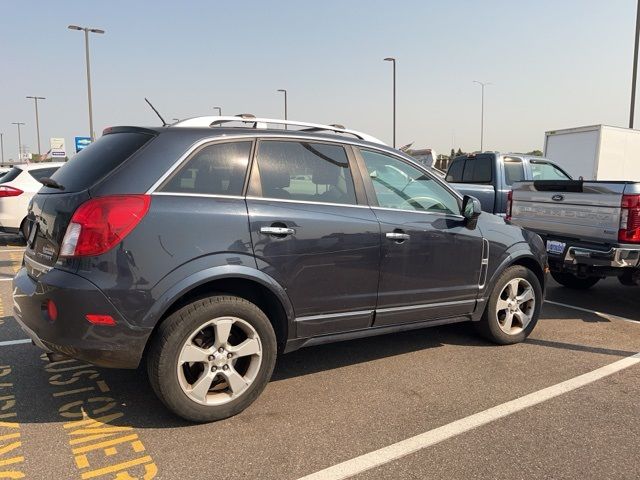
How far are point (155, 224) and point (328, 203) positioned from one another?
1.20 metres

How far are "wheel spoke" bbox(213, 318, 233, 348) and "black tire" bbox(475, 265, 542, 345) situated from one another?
2465 millimetres

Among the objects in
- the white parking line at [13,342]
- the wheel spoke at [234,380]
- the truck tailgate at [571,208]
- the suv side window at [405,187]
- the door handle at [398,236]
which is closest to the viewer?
the wheel spoke at [234,380]

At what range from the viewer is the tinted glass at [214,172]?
9.95 ft

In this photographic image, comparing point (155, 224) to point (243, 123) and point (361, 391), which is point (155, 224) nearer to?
point (243, 123)

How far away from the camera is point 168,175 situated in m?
Answer: 2.99

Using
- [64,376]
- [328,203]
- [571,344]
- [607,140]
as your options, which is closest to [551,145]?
[607,140]

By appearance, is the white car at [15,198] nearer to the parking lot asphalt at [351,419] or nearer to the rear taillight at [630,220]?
the parking lot asphalt at [351,419]

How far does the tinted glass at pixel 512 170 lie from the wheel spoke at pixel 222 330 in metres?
7.65

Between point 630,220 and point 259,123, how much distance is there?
385cm

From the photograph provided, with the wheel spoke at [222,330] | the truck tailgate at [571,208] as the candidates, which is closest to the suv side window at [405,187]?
the wheel spoke at [222,330]

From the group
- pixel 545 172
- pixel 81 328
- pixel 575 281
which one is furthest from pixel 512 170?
pixel 81 328

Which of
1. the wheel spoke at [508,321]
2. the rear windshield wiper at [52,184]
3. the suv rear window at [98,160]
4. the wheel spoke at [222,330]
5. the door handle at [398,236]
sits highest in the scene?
the suv rear window at [98,160]

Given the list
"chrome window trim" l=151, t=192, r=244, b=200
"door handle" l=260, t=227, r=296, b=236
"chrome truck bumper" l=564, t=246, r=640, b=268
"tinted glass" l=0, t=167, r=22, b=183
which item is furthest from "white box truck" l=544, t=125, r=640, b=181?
"chrome window trim" l=151, t=192, r=244, b=200

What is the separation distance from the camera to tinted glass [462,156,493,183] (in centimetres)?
961
